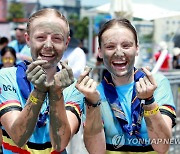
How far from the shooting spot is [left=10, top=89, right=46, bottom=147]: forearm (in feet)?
6.53

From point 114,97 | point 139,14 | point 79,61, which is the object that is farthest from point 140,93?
point 139,14

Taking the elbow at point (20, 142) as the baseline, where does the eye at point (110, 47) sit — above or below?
above

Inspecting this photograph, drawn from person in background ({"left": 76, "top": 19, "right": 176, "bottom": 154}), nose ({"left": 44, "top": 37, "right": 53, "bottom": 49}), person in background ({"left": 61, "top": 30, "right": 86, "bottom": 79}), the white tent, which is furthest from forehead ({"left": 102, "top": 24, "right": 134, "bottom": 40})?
the white tent

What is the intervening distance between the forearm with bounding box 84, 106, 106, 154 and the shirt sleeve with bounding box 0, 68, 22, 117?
1.23ft

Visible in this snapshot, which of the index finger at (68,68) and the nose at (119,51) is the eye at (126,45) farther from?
the index finger at (68,68)

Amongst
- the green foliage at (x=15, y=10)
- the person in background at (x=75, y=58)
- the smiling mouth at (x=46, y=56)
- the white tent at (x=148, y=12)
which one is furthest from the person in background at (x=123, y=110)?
the green foliage at (x=15, y=10)

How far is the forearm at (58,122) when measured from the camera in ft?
6.59

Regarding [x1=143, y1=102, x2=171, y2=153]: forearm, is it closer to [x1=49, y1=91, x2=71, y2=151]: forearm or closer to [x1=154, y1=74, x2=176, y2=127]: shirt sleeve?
[x1=154, y1=74, x2=176, y2=127]: shirt sleeve

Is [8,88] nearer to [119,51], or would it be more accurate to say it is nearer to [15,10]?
[119,51]

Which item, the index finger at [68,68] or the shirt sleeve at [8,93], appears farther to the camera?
the shirt sleeve at [8,93]

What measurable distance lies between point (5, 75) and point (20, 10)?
94.8m

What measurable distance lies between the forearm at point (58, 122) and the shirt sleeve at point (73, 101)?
0.19m

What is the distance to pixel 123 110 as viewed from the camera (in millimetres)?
2398

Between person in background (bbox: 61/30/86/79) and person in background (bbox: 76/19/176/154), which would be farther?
person in background (bbox: 61/30/86/79)
